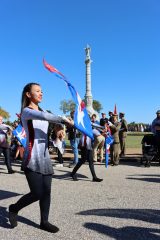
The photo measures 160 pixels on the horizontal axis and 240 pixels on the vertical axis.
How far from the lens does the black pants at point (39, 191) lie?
5.10 metres

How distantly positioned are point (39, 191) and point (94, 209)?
60.4 inches

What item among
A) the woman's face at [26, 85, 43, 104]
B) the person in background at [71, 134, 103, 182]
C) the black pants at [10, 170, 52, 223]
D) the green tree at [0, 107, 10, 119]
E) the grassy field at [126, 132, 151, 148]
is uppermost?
the green tree at [0, 107, 10, 119]

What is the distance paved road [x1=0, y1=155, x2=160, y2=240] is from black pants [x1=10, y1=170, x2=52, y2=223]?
288 mm

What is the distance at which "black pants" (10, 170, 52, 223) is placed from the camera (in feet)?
16.7

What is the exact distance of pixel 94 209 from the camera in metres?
6.37

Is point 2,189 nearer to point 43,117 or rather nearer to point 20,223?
point 20,223

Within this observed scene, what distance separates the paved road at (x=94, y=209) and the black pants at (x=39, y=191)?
0.29 m

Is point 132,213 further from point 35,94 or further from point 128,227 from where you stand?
point 35,94

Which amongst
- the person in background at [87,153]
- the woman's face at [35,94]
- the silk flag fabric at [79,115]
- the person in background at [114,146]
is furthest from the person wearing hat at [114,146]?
the woman's face at [35,94]

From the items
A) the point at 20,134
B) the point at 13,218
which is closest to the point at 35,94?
the point at 13,218

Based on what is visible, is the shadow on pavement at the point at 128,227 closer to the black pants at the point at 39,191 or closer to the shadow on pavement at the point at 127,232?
the shadow on pavement at the point at 127,232

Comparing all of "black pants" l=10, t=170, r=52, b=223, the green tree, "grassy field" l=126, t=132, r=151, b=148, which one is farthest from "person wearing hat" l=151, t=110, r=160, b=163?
A: the green tree

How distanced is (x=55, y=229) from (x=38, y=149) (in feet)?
3.44

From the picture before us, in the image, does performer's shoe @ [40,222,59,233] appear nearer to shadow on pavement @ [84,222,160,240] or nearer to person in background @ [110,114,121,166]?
shadow on pavement @ [84,222,160,240]
